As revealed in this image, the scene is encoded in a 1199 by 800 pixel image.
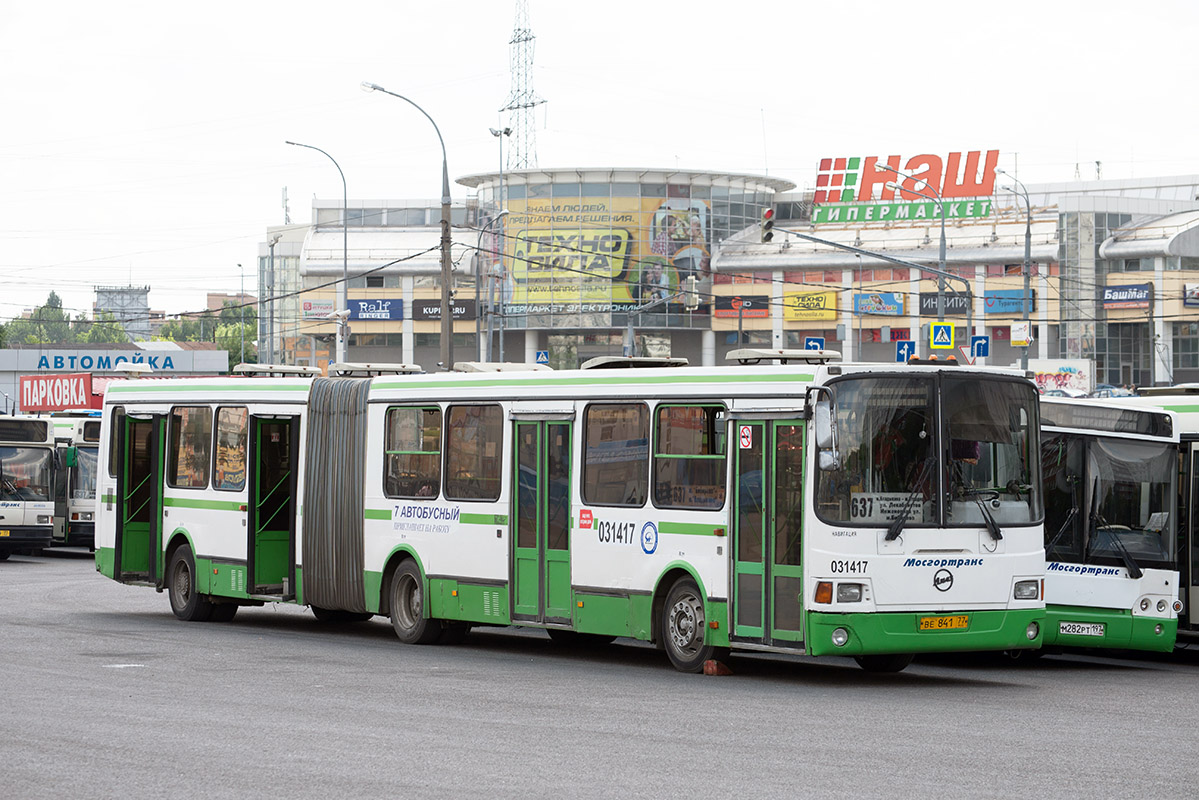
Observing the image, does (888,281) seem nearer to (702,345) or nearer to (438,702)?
(702,345)

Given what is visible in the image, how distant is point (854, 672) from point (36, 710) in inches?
279

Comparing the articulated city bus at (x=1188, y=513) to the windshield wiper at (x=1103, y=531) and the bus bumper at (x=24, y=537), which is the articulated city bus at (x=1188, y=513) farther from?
the bus bumper at (x=24, y=537)

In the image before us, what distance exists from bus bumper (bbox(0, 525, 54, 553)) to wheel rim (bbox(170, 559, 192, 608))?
12574 mm

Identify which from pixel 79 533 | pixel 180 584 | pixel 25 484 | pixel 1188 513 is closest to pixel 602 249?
pixel 79 533

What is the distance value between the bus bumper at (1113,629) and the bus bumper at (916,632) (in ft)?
6.26

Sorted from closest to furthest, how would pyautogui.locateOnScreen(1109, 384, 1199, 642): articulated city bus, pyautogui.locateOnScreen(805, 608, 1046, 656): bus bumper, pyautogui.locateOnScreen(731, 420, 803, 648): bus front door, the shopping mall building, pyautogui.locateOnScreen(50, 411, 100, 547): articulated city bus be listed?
pyautogui.locateOnScreen(805, 608, 1046, 656): bus bumper < pyautogui.locateOnScreen(731, 420, 803, 648): bus front door < pyautogui.locateOnScreen(1109, 384, 1199, 642): articulated city bus < pyautogui.locateOnScreen(50, 411, 100, 547): articulated city bus < the shopping mall building

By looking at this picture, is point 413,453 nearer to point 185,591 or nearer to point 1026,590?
point 185,591

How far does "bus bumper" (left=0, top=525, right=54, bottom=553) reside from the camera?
105ft

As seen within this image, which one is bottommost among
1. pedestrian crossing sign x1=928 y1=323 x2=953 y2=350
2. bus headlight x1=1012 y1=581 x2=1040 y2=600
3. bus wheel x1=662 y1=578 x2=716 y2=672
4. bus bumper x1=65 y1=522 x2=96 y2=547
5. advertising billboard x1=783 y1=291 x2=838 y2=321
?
bus bumper x1=65 y1=522 x2=96 y2=547

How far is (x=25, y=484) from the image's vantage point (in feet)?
105

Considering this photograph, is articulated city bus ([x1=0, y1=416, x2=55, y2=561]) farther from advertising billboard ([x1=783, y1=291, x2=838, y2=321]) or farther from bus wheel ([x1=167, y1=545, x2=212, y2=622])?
advertising billboard ([x1=783, y1=291, x2=838, y2=321])

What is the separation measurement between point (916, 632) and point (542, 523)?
400cm

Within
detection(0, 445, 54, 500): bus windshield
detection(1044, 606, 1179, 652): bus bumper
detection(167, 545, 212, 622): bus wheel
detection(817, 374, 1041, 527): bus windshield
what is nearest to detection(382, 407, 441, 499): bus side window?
detection(167, 545, 212, 622): bus wheel

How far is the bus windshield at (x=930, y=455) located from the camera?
1353 cm
